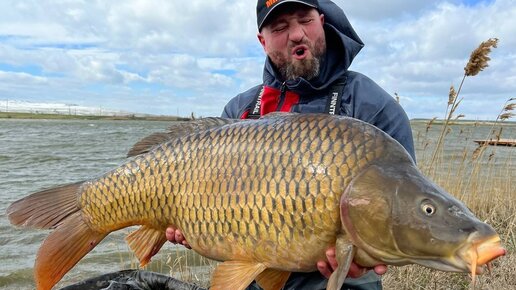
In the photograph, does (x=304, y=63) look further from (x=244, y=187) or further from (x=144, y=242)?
(x=144, y=242)

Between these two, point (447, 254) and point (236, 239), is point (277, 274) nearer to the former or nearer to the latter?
point (236, 239)

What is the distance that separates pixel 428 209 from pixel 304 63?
1088mm

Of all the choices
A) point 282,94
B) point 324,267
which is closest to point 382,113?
point 282,94

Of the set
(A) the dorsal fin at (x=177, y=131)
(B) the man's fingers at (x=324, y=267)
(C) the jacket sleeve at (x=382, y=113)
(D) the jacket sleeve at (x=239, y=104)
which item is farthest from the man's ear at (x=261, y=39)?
(B) the man's fingers at (x=324, y=267)

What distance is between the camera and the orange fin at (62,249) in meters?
1.84

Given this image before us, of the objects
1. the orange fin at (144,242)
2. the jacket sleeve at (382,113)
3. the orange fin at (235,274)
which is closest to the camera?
the orange fin at (235,274)

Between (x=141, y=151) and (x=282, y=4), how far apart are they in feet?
2.98

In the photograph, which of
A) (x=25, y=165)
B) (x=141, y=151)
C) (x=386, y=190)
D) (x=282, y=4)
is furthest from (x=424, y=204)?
(x=25, y=165)

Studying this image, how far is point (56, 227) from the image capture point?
6.23 feet

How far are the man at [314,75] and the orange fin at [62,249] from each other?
769mm

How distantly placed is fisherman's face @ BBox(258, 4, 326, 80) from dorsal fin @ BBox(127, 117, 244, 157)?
583 mm

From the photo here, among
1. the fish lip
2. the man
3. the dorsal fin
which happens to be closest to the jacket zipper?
the man

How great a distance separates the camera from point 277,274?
1.70 metres

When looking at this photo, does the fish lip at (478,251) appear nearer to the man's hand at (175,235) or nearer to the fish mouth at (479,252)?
the fish mouth at (479,252)
